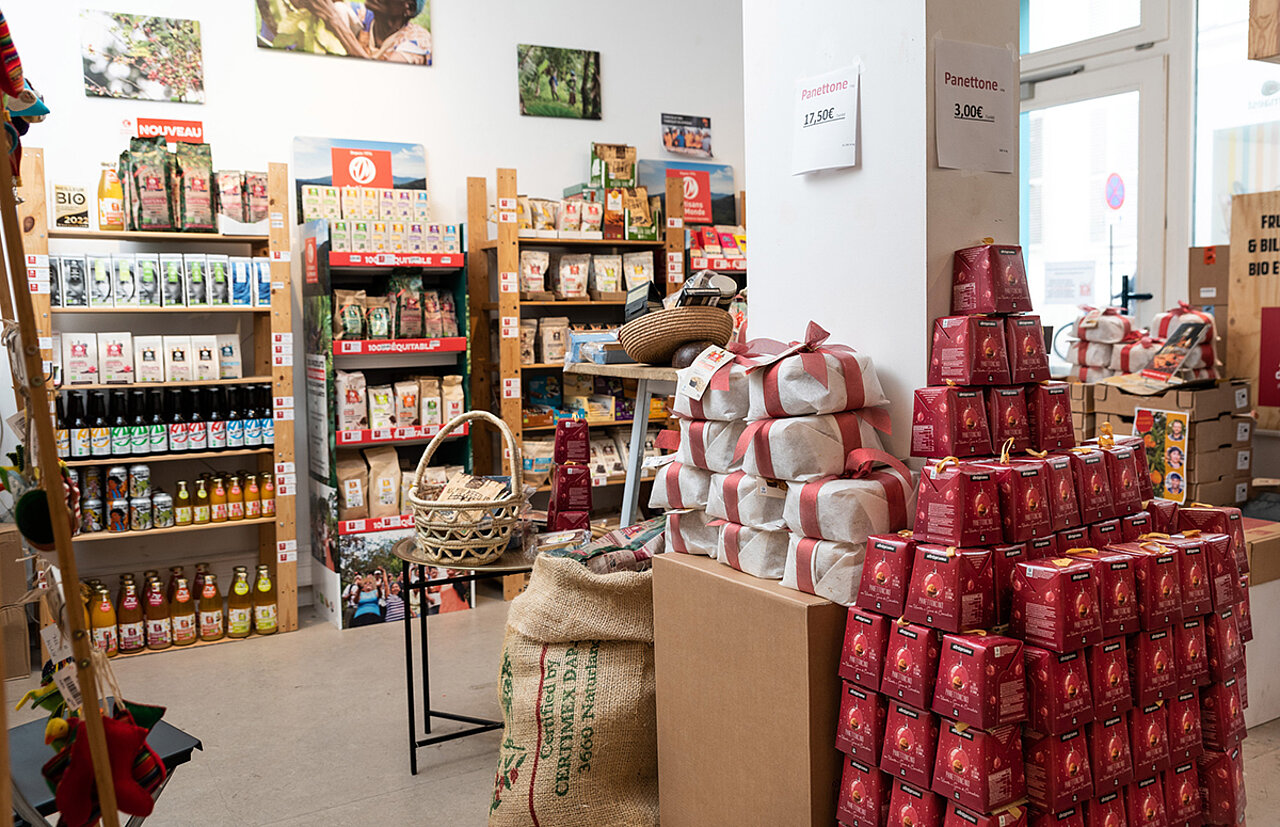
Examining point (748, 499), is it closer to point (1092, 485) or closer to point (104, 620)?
point (1092, 485)

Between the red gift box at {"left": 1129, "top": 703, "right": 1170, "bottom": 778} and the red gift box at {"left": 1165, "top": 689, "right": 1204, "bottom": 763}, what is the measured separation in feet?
0.08

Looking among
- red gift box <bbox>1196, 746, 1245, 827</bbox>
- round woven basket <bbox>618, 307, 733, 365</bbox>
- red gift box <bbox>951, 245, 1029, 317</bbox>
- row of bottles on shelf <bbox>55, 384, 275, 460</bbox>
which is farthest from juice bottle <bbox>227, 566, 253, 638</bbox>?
red gift box <bbox>1196, 746, 1245, 827</bbox>

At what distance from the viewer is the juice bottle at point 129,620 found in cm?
446

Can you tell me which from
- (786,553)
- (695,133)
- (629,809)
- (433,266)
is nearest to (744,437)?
(786,553)

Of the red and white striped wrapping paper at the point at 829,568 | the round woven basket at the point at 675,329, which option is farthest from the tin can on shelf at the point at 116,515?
the red and white striped wrapping paper at the point at 829,568

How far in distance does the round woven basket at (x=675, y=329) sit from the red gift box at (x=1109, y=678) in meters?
1.48

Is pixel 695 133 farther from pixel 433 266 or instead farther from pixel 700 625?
pixel 700 625

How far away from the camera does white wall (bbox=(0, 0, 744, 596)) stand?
4.68m

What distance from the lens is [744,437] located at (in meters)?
2.11

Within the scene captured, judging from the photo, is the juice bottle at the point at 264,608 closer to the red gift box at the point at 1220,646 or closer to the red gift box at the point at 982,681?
the red gift box at the point at 982,681

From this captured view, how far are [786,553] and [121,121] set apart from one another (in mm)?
4163

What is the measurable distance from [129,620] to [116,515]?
468mm

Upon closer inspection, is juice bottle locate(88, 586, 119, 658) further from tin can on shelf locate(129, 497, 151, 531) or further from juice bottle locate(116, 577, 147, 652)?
tin can on shelf locate(129, 497, 151, 531)

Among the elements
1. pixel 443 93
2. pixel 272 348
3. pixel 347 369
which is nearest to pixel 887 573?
pixel 272 348
